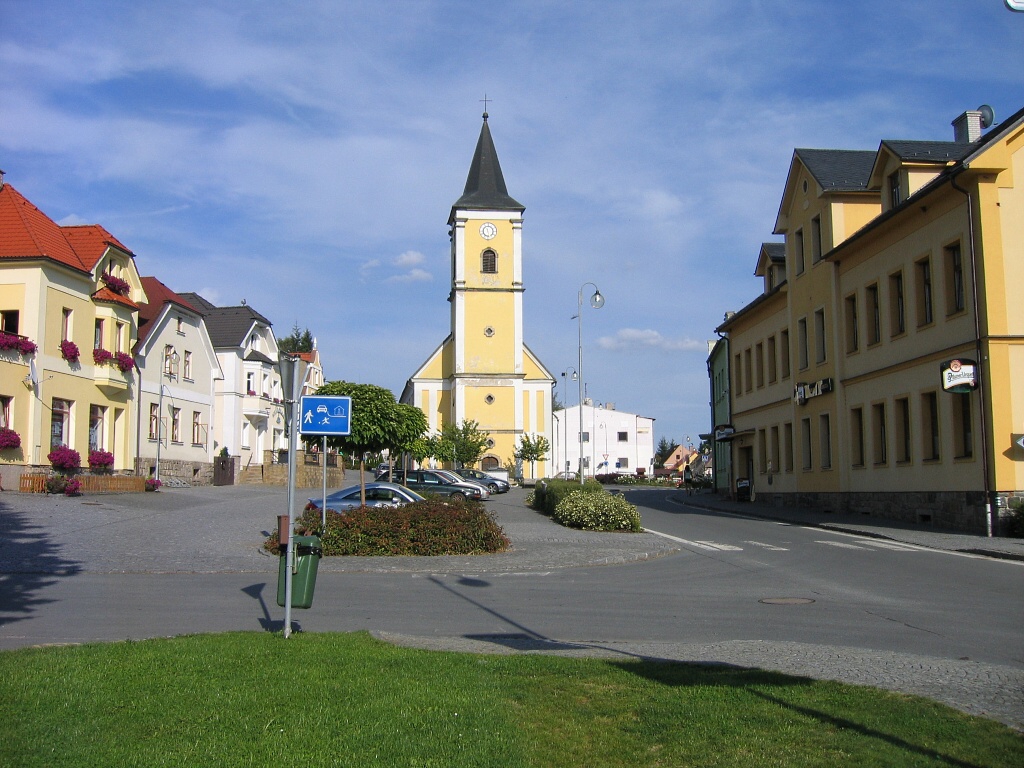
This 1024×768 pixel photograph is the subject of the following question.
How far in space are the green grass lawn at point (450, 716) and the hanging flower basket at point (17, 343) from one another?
27840 mm

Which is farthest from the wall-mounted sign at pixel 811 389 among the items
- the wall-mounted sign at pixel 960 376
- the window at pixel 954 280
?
the wall-mounted sign at pixel 960 376

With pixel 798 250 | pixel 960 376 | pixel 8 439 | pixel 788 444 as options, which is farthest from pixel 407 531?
pixel 788 444

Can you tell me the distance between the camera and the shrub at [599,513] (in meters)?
27.0

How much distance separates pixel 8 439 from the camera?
1265 inches

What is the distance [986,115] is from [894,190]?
7.75 metres

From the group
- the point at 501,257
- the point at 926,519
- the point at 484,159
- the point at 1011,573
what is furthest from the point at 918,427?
the point at 484,159

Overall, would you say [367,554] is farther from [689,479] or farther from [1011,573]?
[689,479]

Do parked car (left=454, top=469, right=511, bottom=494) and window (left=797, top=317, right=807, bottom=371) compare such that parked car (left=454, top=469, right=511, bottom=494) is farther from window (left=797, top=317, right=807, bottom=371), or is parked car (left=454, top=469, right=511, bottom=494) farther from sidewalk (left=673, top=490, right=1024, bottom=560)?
window (left=797, top=317, right=807, bottom=371)

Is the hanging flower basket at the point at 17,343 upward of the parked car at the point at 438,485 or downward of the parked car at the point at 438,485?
upward

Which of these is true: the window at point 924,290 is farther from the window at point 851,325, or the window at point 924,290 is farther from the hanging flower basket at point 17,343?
the hanging flower basket at point 17,343

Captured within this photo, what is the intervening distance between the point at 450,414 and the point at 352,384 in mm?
51197

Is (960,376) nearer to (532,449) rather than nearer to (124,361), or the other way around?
(124,361)

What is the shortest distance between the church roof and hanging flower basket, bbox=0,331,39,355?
45.3m

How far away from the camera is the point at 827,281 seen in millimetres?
35062
